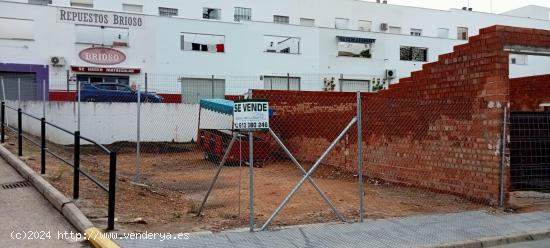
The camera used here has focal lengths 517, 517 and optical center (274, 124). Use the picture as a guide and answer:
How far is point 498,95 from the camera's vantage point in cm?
963

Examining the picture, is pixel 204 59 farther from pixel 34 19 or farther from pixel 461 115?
pixel 461 115

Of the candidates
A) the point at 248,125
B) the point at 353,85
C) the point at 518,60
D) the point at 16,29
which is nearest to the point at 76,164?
the point at 248,125

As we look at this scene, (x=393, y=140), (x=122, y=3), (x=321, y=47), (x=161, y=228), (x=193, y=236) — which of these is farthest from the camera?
(x=122, y=3)

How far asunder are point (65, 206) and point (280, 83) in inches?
1161

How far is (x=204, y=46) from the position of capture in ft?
114

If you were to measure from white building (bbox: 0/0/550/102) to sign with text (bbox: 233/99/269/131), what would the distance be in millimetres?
17314

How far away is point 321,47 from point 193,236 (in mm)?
32230

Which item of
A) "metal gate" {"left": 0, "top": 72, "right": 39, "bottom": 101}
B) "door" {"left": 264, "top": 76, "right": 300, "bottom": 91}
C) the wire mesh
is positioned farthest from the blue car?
"door" {"left": 264, "top": 76, "right": 300, "bottom": 91}

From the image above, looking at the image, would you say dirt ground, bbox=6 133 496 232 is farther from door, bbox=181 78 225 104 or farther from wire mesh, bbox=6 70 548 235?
door, bbox=181 78 225 104

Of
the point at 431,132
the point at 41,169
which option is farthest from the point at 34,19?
the point at 431,132

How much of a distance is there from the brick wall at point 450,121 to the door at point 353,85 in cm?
2396

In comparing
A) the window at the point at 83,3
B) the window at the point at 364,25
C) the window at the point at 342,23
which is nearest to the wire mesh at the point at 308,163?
the window at the point at 83,3

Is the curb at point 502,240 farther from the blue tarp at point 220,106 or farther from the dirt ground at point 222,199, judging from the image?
the blue tarp at point 220,106

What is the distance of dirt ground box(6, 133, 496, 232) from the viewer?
307 inches
